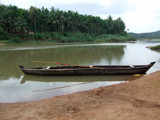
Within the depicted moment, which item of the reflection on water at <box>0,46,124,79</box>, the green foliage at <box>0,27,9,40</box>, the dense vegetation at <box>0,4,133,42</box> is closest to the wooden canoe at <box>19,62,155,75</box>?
the reflection on water at <box>0,46,124,79</box>

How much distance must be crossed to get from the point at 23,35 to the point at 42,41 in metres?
6.00

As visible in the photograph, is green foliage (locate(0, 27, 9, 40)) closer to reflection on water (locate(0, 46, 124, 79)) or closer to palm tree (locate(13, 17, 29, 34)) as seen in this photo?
palm tree (locate(13, 17, 29, 34))

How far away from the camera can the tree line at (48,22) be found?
4392cm

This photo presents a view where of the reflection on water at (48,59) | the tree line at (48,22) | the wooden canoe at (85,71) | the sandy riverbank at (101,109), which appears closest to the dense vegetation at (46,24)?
the tree line at (48,22)

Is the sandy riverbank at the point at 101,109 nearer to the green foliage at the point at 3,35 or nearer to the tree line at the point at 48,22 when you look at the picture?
the green foliage at the point at 3,35

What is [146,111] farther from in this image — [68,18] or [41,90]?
[68,18]

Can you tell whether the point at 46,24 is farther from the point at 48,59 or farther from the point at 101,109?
the point at 101,109

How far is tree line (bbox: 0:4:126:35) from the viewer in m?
43.9

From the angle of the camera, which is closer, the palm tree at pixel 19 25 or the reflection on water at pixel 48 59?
the reflection on water at pixel 48 59


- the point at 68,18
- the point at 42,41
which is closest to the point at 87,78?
the point at 42,41

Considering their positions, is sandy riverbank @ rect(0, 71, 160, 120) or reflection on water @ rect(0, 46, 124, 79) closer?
sandy riverbank @ rect(0, 71, 160, 120)

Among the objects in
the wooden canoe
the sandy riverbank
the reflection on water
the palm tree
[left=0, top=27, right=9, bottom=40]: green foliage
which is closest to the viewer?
the sandy riverbank

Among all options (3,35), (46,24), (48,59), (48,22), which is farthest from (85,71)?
(46,24)

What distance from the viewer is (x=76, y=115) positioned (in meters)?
3.81
